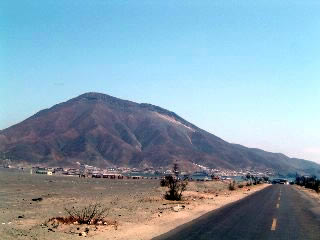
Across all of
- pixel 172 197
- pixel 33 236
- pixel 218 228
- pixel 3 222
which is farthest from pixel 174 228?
pixel 172 197

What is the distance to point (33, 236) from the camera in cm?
1534

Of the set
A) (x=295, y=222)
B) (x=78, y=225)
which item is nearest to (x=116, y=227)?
(x=78, y=225)

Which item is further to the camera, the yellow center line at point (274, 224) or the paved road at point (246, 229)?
the yellow center line at point (274, 224)

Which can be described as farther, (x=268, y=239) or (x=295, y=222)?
(x=295, y=222)

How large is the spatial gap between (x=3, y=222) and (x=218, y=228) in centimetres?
953

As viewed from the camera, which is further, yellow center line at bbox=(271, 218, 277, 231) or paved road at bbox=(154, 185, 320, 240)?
yellow center line at bbox=(271, 218, 277, 231)

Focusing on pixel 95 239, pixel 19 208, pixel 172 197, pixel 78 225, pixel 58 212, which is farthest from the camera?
pixel 172 197

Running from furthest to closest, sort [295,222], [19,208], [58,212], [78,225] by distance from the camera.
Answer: [19,208]
[58,212]
[295,222]
[78,225]

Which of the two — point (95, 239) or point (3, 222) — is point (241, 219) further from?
point (3, 222)

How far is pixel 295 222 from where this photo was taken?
71.6ft

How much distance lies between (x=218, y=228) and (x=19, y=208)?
13010 millimetres

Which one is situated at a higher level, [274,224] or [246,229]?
[274,224]

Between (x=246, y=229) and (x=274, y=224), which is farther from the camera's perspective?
(x=274, y=224)

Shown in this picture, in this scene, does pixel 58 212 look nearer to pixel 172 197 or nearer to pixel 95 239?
pixel 95 239
